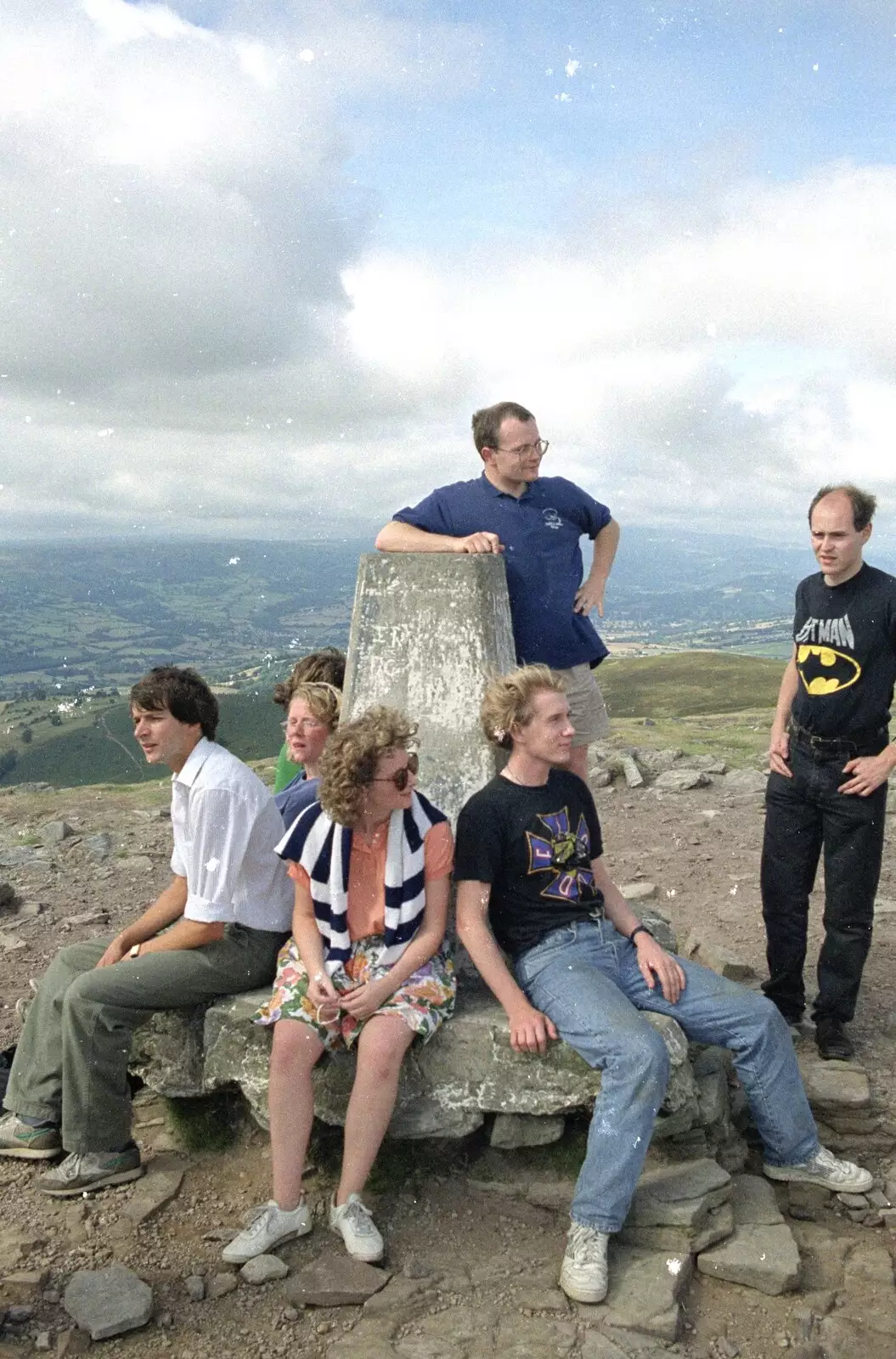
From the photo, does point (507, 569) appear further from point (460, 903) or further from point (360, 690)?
point (460, 903)

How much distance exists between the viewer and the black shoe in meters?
6.54

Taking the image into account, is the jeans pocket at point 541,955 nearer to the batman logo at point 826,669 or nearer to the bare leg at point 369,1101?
the bare leg at point 369,1101

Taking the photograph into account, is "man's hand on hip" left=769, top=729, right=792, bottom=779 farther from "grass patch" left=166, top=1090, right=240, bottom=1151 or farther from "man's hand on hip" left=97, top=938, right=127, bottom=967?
"man's hand on hip" left=97, top=938, right=127, bottom=967

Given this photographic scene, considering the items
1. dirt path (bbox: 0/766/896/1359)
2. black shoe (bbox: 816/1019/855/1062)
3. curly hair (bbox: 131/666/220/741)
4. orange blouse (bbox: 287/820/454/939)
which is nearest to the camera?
dirt path (bbox: 0/766/896/1359)

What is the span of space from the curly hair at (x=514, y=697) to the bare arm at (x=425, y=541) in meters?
1.16

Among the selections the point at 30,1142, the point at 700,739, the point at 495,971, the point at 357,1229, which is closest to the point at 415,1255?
the point at 357,1229

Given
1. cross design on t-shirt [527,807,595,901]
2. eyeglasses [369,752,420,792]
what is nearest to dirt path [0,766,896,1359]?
cross design on t-shirt [527,807,595,901]

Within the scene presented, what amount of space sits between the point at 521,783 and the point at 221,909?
70.2 inches

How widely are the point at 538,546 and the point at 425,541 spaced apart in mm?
748

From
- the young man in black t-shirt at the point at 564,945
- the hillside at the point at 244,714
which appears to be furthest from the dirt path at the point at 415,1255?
the hillside at the point at 244,714

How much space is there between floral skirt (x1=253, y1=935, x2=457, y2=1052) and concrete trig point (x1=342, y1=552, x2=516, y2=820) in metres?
1.29

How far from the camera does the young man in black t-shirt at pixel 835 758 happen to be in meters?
6.21

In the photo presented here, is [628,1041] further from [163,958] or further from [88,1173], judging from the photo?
[88,1173]

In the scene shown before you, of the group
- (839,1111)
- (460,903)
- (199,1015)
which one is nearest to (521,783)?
(460,903)
